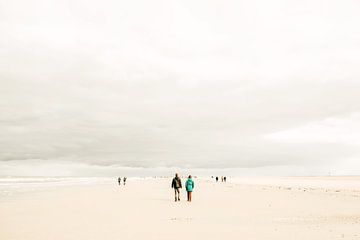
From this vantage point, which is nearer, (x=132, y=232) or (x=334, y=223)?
(x=132, y=232)

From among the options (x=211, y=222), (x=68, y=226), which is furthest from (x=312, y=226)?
(x=68, y=226)

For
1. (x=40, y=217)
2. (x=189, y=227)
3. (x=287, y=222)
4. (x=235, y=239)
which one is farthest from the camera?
(x=40, y=217)

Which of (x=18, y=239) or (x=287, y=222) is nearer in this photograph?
(x=18, y=239)

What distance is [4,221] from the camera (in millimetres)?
21375

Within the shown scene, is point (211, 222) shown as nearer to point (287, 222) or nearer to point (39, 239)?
point (287, 222)

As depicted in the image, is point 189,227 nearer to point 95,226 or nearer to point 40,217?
point 95,226

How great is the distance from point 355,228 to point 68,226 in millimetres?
13061

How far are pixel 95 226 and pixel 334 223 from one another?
37.6ft

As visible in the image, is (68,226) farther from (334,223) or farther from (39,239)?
(334,223)

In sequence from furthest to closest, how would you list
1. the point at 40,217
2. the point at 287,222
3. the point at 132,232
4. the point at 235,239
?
the point at 40,217
the point at 287,222
the point at 132,232
the point at 235,239

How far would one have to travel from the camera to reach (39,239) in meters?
15.0

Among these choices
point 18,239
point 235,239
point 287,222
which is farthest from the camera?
point 287,222

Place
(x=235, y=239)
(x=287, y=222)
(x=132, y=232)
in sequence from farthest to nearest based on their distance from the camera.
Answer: (x=287, y=222)
(x=132, y=232)
(x=235, y=239)

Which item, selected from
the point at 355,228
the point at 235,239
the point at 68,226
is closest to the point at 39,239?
the point at 68,226
